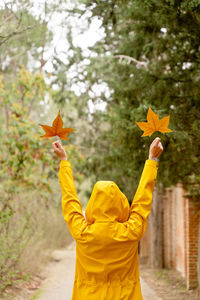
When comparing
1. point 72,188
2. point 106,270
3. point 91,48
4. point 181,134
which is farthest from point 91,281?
point 91,48

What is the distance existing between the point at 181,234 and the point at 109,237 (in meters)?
10.8

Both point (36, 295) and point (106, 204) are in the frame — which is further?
point (36, 295)

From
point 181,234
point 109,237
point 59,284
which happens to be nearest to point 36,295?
point 59,284

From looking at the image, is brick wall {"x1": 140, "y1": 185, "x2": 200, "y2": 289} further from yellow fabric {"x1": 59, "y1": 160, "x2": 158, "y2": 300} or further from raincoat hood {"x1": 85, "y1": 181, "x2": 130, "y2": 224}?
raincoat hood {"x1": 85, "y1": 181, "x2": 130, "y2": 224}

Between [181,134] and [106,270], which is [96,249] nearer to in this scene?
[106,270]

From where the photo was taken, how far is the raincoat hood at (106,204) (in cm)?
325

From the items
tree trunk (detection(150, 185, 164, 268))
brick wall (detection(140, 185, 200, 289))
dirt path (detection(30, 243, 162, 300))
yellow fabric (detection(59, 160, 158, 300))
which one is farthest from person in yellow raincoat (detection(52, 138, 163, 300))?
tree trunk (detection(150, 185, 164, 268))

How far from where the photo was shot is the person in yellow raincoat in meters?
3.24

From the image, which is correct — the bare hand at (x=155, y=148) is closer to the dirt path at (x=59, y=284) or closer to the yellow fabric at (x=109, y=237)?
the yellow fabric at (x=109, y=237)

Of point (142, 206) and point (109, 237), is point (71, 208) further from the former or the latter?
point (142, 206)

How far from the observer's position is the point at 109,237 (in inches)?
126

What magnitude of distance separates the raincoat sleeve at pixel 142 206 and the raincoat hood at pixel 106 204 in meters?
0.10

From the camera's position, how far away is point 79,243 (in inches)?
131

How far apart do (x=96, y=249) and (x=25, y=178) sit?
9704 millimetres
